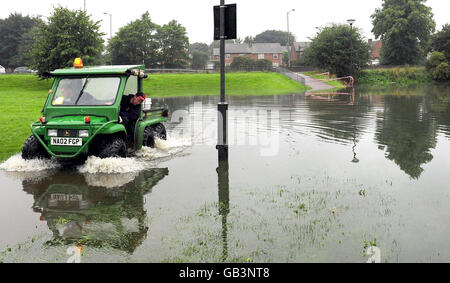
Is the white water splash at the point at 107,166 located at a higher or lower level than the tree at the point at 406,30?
lower

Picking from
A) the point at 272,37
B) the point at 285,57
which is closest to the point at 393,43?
the point at 285,57

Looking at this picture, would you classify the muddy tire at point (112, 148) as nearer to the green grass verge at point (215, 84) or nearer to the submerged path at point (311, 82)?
the green grass verge at point (215, 84)

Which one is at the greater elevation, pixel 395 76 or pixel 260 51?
pixel 260 51

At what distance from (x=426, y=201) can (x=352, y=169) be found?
222 centimetres

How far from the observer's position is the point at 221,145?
30.1 feet

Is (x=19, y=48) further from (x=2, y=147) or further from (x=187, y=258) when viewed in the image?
(x=187, y=258)

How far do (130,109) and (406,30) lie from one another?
228 ft

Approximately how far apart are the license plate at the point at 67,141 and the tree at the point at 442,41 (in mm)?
64240

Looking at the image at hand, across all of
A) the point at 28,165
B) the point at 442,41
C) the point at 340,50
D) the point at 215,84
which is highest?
the point at 442,41

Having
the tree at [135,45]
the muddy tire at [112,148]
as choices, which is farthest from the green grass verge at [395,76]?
the muddy tire at [112,148]

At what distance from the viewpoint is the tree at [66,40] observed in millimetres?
37188

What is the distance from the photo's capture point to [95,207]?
20.2 ft

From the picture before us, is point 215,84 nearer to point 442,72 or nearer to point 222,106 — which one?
point 442,72
